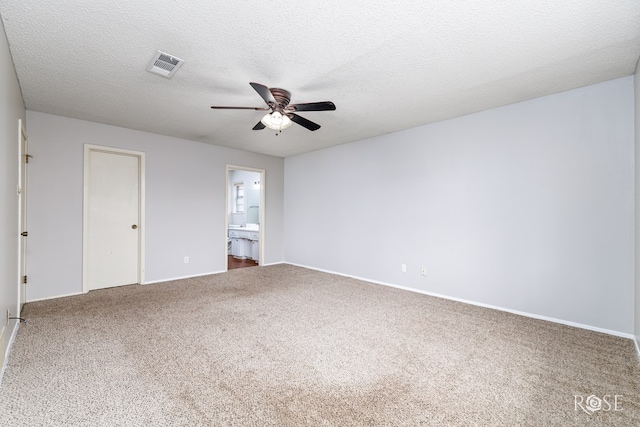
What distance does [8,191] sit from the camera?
92.7 inches

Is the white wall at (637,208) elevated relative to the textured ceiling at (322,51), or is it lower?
lower

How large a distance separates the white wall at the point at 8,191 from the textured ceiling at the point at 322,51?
0.76ft

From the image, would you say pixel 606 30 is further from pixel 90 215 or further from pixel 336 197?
pixel 90 215

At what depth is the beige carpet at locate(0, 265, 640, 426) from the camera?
165cm

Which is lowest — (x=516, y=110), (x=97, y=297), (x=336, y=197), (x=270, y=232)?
(x=97, y=297)

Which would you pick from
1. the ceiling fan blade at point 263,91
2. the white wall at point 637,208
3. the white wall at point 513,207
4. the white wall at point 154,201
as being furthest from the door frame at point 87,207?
the white wall at point 637,208

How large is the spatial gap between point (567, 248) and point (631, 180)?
32.0 inches

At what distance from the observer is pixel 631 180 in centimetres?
271

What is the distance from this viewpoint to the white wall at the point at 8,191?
209cm

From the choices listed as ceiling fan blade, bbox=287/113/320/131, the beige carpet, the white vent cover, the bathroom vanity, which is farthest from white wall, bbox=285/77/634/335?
the white vent cover

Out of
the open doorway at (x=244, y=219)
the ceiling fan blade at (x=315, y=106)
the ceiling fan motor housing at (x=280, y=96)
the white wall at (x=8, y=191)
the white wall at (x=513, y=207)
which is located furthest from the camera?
the open doorway at (x=244, y=219)

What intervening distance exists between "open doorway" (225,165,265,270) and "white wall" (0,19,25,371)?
13.3 ft

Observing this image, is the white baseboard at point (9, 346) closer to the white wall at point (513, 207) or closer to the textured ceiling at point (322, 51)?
the textured ceiling at point (322, 51)

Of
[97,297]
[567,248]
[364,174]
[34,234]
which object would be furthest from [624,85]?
[34,234]
